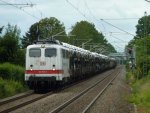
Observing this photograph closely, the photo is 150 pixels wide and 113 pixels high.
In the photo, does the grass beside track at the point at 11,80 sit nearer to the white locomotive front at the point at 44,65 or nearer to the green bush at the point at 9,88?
the green bush at the point at 9,88

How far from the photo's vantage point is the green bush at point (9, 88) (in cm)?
2718

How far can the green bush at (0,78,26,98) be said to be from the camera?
27.2 meters

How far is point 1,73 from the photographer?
106 feet

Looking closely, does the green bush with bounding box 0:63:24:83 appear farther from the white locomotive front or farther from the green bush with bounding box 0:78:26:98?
the white locomotive front

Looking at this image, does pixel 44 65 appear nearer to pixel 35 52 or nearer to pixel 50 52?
pixel 50 52

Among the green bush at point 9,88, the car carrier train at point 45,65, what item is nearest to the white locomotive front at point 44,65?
the car carrier train at point 45,65

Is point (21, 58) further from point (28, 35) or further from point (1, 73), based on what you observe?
point (28, 35)

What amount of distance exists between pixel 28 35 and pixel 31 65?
63.8 meters

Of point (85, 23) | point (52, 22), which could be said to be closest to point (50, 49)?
point (52, 22)

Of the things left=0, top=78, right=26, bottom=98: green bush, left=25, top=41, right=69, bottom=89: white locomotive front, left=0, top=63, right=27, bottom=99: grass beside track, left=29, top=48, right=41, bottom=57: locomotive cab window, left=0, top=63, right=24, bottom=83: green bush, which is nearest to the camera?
left=0, top=78, right=26, bottom=98: green bush

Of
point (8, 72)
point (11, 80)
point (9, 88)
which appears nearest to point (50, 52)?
point (11, 80)

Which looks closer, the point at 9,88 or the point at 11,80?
the point at 9,88

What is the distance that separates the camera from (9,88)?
28.5m


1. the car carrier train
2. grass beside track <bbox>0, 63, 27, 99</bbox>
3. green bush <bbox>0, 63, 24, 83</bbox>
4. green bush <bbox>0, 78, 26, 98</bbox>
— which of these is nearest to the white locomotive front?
the car carrier train
